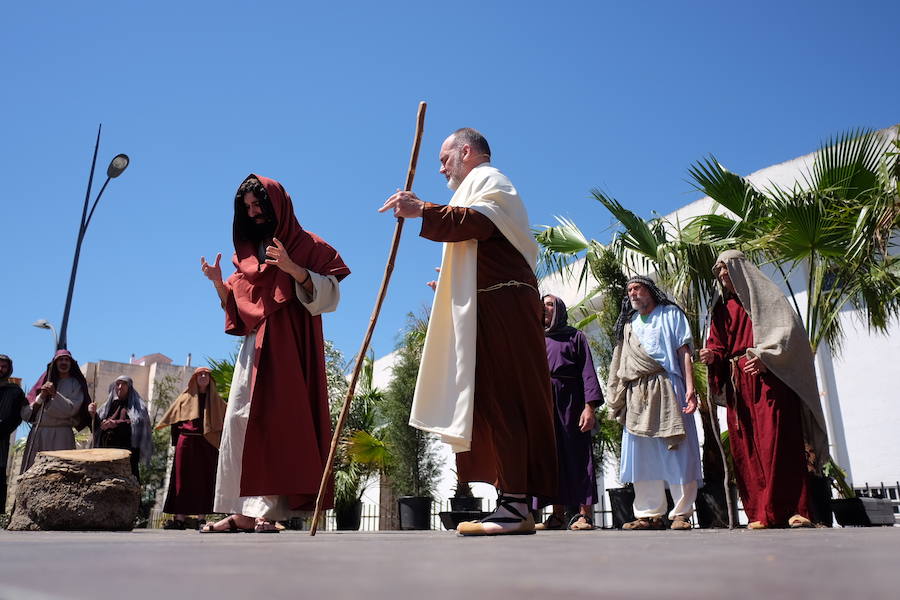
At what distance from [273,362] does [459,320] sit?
1.39m

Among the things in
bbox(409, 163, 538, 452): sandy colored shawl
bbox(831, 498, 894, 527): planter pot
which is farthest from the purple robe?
bbox(409, 163, 538, 452): sandy colored shawl

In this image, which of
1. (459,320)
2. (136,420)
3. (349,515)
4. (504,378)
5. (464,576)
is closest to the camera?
(464,576)

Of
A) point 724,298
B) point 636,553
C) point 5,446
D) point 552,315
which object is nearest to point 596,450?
point 552,315

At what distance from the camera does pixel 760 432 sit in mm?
5020

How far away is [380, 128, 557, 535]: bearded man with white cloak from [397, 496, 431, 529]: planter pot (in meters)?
6.92

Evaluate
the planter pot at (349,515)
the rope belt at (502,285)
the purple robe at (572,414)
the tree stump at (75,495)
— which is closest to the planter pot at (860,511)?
the purple robe at (572,414)

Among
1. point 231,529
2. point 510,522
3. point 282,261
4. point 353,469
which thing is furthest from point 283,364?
point 353,469

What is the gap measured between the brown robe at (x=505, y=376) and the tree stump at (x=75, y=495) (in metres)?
3.46

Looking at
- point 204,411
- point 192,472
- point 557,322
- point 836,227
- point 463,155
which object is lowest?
point 192,472

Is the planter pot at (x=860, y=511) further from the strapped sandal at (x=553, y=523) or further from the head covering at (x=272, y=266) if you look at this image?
the head covering at (x=272, y=266)

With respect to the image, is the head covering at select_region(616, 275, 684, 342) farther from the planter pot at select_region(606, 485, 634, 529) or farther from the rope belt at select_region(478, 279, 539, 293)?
the rope belt at select_region(478, 279, 539, 293)

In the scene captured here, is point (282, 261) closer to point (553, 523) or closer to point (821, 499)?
point (553, 523)

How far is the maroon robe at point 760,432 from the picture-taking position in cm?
483

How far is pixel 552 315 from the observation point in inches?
261
